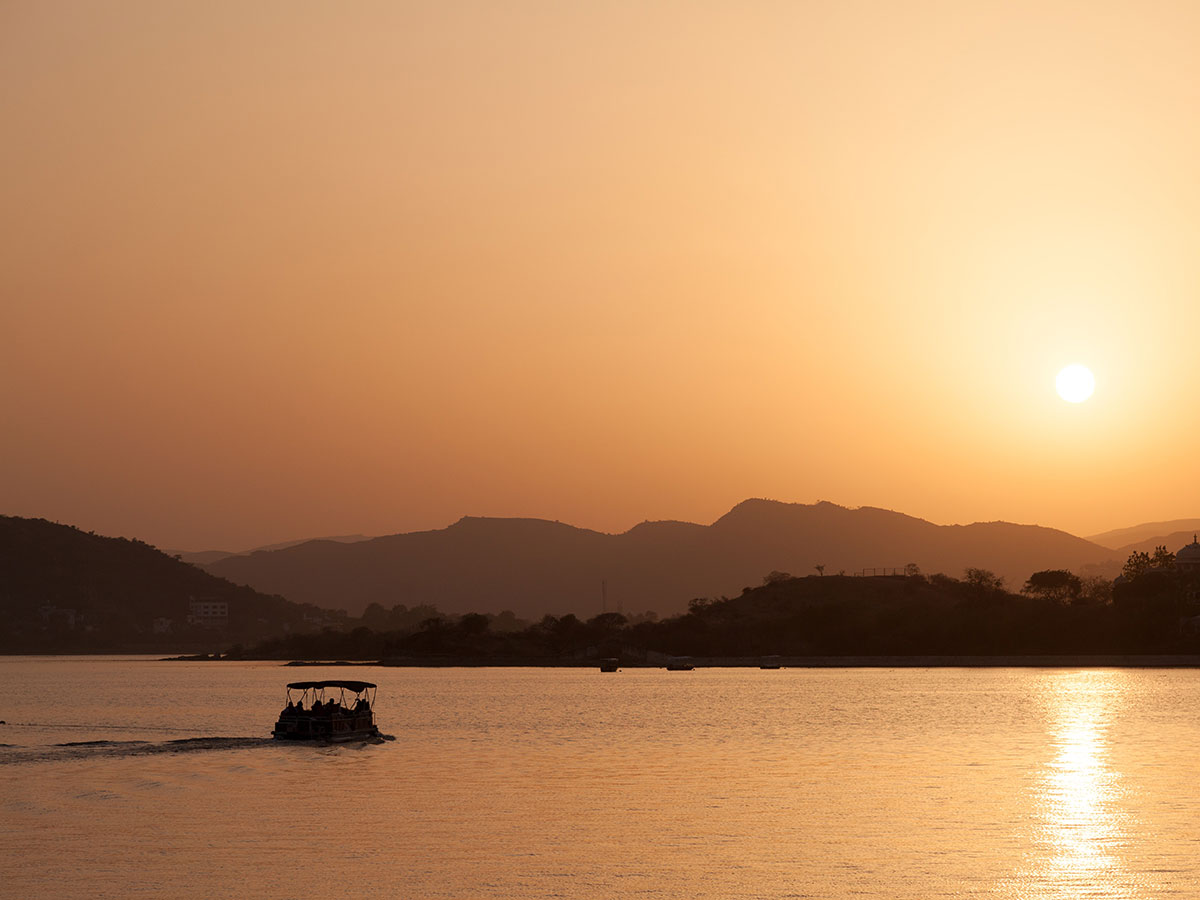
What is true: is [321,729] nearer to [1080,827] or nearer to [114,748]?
[114,748]

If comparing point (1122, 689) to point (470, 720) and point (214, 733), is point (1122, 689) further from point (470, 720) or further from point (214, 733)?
point (214, 733)

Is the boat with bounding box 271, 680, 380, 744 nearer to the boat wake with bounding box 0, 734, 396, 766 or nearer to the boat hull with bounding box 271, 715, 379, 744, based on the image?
the boat hull with bounding box 271, 715, 379, 744

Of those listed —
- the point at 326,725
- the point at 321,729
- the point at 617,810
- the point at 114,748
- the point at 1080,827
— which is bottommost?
the point at 1080,827

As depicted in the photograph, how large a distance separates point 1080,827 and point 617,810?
718 inches

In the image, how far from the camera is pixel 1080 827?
2029 inches

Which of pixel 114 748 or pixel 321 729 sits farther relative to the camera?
pixel 321 729

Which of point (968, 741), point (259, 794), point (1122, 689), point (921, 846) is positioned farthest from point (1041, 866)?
point (1122, 689)

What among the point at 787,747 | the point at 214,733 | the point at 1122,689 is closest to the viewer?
the point at 787,747

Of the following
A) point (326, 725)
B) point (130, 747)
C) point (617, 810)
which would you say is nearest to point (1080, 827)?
point (617, 810)

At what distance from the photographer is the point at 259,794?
65500mm

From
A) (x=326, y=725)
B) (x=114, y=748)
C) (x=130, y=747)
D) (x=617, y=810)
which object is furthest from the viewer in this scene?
(x=326, y=725)

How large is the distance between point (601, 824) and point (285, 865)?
538 inches

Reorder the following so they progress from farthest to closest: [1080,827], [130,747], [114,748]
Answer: [130,747]
[114,748]
[1080,827]

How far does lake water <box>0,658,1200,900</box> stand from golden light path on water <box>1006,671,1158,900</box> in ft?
0.54
